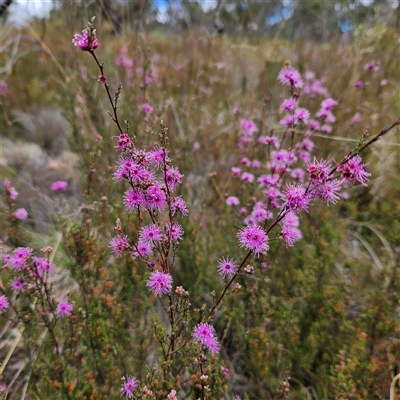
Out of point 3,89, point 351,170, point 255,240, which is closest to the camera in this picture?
point 351,170

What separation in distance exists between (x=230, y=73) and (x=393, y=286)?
12.4 ft

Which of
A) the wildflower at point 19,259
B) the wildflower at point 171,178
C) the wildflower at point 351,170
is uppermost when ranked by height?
the wildflower at point 351,170

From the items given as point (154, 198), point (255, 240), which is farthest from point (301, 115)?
point (154, 198)

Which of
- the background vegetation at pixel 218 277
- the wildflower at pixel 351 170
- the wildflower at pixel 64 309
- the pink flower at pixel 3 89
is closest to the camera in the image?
the wildflower at pixel 351 170

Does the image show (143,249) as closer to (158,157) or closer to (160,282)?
(160,282)

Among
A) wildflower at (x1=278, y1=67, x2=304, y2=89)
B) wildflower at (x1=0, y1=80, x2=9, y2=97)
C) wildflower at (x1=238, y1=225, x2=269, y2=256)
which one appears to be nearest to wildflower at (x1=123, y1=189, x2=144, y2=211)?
wildflower at (x1=238, y1=225, x2=269, y2=256)

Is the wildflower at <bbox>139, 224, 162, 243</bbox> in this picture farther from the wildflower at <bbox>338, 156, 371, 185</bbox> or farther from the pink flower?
the pink flower

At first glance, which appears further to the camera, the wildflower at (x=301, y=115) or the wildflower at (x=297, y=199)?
the wildflower at (x=301, y=115)

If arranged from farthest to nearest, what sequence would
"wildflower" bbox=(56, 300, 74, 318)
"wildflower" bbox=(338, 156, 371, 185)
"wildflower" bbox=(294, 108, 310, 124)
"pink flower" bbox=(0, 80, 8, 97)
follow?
1. "pink flower" bbox=(0, 80, 8, 97)
2. "wildflower" bbox=(294, 108, 310, 124)
3. "wildflower" bbox=(56, 300, 74, 318)
4. "wildflower" bbox=(338, 156, 371, 185)

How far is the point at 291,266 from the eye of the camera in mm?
2234

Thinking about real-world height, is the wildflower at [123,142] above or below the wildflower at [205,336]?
above

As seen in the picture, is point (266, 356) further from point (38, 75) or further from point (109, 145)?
point (38, 75)

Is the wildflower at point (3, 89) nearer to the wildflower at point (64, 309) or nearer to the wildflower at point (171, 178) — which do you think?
the wildflower at point (64, 309)

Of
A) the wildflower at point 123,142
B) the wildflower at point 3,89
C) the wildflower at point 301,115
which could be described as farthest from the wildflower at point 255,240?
the wildflower at point 3,89
